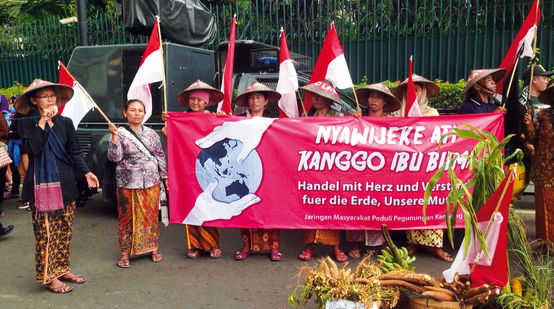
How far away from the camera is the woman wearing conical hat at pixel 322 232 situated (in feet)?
16.3

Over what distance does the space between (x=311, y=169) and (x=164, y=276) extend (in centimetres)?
177

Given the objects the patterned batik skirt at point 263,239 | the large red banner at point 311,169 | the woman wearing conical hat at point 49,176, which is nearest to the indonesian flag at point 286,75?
the large red banner at point 311,169

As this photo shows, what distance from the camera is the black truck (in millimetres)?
6586

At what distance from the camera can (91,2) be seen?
14.6 metres

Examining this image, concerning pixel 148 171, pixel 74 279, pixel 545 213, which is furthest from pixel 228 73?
pixel 545 213

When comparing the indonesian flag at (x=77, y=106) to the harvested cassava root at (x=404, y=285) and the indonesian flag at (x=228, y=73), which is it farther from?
the harvested cassava root at (x=404, y=285)

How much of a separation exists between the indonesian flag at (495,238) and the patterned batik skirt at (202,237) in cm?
288

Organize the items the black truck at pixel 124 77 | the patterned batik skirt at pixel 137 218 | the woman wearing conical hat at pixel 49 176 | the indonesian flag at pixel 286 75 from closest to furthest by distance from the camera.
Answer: the woman wearing conical hat at pixel 49 176 < the patterned batik skirt at pixel 137 218 < the indonesian flag at pixel 286 75 < the black truck at pixel 124 77

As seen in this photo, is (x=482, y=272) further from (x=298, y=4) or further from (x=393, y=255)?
(x=298, y=4)

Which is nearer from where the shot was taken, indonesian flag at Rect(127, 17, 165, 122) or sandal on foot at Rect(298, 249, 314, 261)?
indonesian flag at Rect(127, 17, 165, 122)

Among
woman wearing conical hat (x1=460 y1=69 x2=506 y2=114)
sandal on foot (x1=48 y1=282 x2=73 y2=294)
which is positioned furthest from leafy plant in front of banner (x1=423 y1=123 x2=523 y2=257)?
sandal on foot (x1=48 y1=282 x2=73 y2=294)

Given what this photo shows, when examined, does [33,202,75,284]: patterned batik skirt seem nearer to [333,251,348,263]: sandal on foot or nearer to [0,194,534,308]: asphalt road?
[0,194,534,308]: asphalt road

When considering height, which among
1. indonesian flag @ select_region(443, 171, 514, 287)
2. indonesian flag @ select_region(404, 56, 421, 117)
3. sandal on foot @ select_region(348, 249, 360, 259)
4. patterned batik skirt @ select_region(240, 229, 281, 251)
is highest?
indonesian flag @ select_region(404, 56, 421, 117)

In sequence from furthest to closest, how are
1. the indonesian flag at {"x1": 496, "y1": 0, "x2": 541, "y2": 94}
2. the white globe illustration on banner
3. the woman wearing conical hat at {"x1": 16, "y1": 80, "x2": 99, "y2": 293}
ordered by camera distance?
the white globe illustration on banner
the indonesian flag at {"x1": 496, "y1": 0, "x2": 541, "y2": 94}
the woman wearing conical hat at {"x1": 16, "y1": 80, "x2": 99, "y2": 293}
